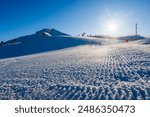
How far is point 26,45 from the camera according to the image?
52.9 meters

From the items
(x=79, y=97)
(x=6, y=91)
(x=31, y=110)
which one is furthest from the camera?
(x=6, y=91)

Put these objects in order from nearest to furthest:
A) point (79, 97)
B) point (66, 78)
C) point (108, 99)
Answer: point (108, 99)
point (79, 97)
point (66, 78)

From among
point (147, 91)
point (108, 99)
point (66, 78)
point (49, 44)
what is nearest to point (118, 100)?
point (108, 99)

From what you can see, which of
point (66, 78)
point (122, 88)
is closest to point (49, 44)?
point (66, 78)

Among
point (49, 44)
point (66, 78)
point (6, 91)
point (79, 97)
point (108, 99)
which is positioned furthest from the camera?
point (49, 44)

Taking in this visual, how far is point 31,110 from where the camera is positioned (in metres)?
6.84

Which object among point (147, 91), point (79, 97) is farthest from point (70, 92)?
point (147, 91)

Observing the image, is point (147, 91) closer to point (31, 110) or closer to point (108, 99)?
point (108, 99)

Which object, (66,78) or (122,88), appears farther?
(66,78)

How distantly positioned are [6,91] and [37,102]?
106 inches

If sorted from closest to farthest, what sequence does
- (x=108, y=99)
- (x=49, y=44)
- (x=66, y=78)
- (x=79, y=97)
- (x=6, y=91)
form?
(x=108, y=99) → (x=79, y=97) → (x=6, y=91) → (x=66, y=78) → (x=49, y=44)

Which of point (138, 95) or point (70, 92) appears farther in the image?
point (70, 92)

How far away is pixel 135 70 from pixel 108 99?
4.77m

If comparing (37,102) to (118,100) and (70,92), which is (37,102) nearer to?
(70,92)
